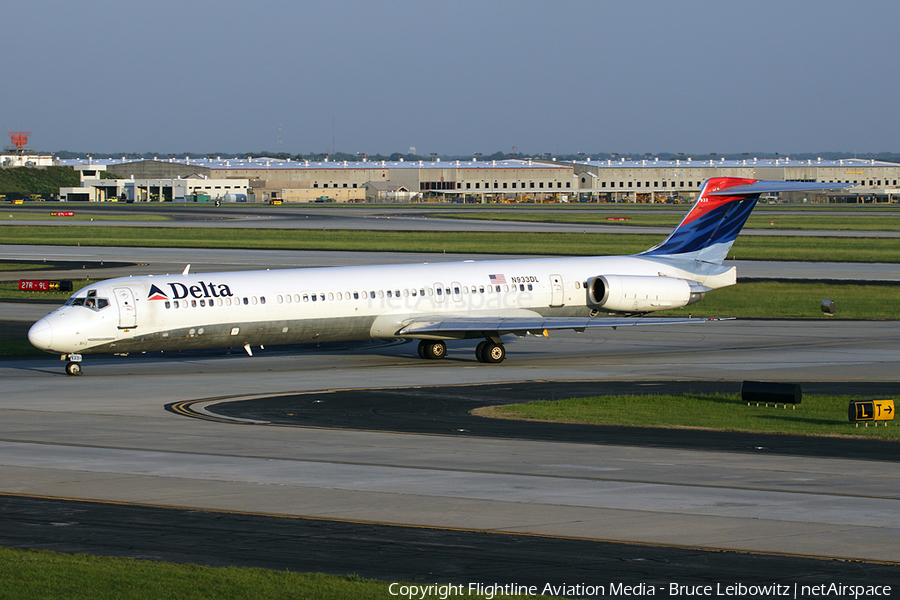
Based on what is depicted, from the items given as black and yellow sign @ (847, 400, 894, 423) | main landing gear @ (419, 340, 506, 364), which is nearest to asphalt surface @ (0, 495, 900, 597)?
black and yellow sign @ (847, 400, 894, 423)

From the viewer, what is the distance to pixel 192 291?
35.6 metres

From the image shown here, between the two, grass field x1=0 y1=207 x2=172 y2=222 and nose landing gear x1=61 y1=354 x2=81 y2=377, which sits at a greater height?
grass field x1=0 y1=207 x2=172 y2=222

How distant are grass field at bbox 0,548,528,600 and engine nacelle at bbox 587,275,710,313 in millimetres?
29148

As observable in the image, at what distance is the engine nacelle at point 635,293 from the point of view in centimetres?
4178

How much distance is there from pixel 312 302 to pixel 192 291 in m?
4.11

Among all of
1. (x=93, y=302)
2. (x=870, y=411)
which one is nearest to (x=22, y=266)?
(x=93, y=302)

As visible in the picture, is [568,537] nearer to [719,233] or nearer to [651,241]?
[719,233]

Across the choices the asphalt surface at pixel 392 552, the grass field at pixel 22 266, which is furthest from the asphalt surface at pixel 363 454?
the grass field at pixel 22 266

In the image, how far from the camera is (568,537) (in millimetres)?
16172

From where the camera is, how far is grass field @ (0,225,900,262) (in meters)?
82.0

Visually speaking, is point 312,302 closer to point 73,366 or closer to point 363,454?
point 73,366

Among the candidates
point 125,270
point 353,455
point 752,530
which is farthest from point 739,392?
point 125,270

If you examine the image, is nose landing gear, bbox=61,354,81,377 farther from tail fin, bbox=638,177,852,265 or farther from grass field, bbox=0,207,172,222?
grass field, bbox=0,207,172,222

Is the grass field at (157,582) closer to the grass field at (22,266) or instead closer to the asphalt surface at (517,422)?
the asphalt surface at (517,422)
